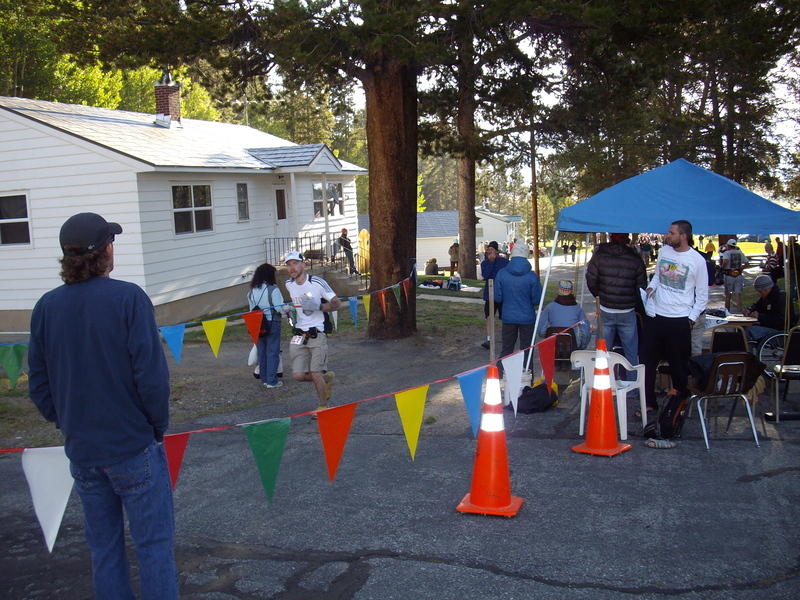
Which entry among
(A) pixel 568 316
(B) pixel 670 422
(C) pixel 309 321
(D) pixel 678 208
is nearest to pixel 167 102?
(C) pixel 309 321

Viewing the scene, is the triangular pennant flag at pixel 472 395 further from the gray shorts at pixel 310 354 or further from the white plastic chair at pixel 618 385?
the gray shorts at pixel 310 354

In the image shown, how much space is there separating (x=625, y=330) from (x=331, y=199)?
1890 cm

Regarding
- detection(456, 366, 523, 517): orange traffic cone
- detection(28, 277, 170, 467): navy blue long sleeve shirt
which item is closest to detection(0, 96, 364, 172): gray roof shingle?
detection(456, 366, 523, 517): orange traffic cone

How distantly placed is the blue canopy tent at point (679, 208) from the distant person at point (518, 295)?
0.61 m

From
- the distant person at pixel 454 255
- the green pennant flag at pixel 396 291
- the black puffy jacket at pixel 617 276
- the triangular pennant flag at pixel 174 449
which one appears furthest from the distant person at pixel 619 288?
the distant person at pixel 454 255

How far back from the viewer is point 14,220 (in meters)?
16.6

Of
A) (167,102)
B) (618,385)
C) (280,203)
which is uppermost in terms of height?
(167,102)

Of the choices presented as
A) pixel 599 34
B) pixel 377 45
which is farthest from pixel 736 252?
pixel 377 45

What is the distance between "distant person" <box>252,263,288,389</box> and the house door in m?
12.4

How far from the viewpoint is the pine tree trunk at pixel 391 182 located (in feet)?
42.6

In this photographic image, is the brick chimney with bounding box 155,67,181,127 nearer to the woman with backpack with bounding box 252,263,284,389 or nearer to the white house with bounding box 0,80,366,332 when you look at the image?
the white house with bounding box 0,80,366,332

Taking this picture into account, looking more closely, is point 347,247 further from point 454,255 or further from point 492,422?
point 492,422

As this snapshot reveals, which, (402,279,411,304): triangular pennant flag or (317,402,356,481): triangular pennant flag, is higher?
(402,279,411,304): triangular pennant flag

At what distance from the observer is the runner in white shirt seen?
7949mm
